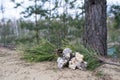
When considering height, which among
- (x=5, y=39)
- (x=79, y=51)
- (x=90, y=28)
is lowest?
(x=5, y=39)

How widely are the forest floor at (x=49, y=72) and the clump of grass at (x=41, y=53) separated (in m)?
0.09

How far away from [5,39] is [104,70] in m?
7.68

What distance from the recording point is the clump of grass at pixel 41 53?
2.98 m

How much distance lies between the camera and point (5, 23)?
1034cm

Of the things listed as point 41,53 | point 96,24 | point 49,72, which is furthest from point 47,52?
point 96,24

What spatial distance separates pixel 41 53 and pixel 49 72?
444 millimetres

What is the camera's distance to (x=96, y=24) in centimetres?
340

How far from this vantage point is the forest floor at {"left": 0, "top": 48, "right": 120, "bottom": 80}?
8.24ft

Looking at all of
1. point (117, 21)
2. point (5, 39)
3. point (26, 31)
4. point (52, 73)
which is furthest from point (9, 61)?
point (5, 39)

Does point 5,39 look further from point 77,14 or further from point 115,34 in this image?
point 115,34

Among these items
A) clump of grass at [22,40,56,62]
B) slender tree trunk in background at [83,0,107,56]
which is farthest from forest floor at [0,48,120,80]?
slender tree trunk in background at [83,0,107,56]

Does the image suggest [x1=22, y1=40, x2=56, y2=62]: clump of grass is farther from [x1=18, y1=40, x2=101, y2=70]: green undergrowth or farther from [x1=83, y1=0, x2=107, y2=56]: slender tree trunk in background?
[x1=83, y1=0, x2=107, y2=56]: slender tree trunk in background

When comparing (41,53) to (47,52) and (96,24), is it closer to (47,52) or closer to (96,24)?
(47,52)

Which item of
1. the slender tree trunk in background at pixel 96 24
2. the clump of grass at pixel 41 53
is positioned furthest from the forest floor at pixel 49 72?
the slender tree trunk in background at pixel 96 24
